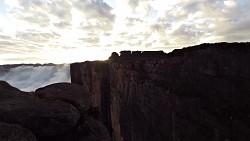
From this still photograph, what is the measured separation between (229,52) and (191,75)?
1.17 metres

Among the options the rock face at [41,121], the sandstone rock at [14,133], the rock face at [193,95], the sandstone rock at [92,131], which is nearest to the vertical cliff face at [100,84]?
the rock face at [193,95]

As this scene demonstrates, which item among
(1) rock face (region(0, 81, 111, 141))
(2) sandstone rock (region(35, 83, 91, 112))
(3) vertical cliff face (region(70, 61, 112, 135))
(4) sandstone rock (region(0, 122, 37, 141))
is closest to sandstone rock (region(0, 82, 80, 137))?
(1) rock face (region(0, 81, 111, 141))

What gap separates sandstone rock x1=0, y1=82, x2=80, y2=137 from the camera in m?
4.63

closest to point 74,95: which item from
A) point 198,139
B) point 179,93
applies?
point 179,93

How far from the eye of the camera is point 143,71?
32.7ft

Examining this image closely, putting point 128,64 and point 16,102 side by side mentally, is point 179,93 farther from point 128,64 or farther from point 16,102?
point 128,64

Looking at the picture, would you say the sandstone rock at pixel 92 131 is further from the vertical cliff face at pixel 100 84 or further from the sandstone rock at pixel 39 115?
the vertical cliff face at pixel 100 84

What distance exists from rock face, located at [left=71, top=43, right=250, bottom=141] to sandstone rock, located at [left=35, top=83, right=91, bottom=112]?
223 cm

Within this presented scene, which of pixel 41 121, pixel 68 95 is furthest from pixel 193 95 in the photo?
pixel 41 121

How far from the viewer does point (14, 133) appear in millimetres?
4141

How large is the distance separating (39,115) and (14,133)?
692 mm

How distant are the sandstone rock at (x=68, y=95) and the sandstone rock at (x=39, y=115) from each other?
0.79 meters

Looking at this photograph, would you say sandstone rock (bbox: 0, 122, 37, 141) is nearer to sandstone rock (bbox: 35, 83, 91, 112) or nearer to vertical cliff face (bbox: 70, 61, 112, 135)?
sandstone rock (bbox: 35, 83, 91, 112)

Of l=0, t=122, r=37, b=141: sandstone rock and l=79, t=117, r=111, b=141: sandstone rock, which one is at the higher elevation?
l=0, t=122, r=37, b=141: sandstone rock
